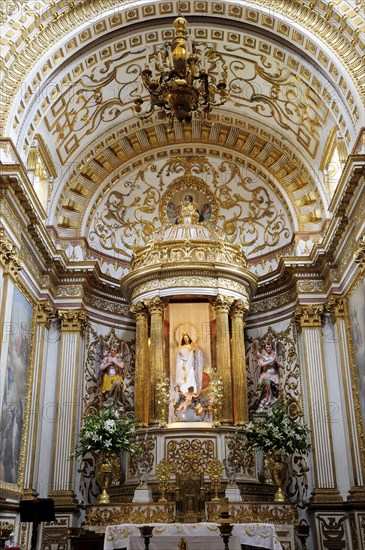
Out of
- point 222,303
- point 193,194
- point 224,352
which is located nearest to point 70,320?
point 222,303

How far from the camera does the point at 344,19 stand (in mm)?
13781

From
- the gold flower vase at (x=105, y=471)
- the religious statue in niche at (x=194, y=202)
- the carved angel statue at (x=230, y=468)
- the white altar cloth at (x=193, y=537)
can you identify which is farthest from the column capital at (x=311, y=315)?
the white altar cloth at (x=193, y=537)

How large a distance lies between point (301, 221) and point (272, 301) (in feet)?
7.79

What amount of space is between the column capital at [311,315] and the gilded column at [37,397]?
6.35m

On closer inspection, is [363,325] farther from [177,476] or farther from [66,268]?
[66,268]

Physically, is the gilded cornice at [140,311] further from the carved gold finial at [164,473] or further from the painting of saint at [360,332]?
the painting of saint at [360,332]

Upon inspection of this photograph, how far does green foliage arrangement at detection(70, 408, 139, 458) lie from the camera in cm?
1365

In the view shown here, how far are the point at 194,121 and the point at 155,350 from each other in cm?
699

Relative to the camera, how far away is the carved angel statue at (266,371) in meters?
16.3

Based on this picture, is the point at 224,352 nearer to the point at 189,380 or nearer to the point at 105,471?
the point at 189,380

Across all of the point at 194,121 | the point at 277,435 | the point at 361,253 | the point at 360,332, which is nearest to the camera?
the point at 361,253

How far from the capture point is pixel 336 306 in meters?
15.4

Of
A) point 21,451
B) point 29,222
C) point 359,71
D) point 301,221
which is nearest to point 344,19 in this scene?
point 359,71

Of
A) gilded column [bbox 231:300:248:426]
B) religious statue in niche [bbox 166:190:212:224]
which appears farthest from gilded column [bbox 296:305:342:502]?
religious statue in niche [bbox 166:190:212:224]
